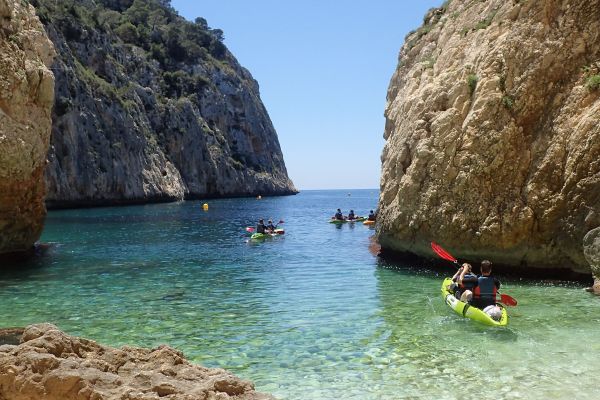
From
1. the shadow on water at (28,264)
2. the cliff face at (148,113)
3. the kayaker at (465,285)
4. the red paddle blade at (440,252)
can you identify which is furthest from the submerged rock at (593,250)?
the cliff face at (148,113)

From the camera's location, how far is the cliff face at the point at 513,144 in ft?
51.1

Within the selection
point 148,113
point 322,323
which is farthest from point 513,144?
point 148,113

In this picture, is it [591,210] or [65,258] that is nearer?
[591,210]

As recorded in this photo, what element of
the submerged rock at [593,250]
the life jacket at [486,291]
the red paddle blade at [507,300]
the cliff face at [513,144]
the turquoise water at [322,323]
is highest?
the cliff face at [513,144]

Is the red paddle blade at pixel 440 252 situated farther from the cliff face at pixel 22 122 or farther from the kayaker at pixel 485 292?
the cliff face at pixel 22 122

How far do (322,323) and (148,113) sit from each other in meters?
75.8

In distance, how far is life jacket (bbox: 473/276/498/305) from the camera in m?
12.0

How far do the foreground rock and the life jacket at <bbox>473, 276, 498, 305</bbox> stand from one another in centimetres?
807

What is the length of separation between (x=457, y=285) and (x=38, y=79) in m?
19.0

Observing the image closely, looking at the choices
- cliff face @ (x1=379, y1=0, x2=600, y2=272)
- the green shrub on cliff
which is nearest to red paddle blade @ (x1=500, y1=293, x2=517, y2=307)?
cliff face @ (x1=379, y1=0, x2=600, y2=272)

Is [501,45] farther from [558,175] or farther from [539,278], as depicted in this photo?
[539,278]

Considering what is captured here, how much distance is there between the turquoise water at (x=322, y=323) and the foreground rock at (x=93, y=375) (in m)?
2.64

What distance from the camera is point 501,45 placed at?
17703 mm

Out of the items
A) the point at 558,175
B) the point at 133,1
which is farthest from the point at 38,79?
the point at 133,1
